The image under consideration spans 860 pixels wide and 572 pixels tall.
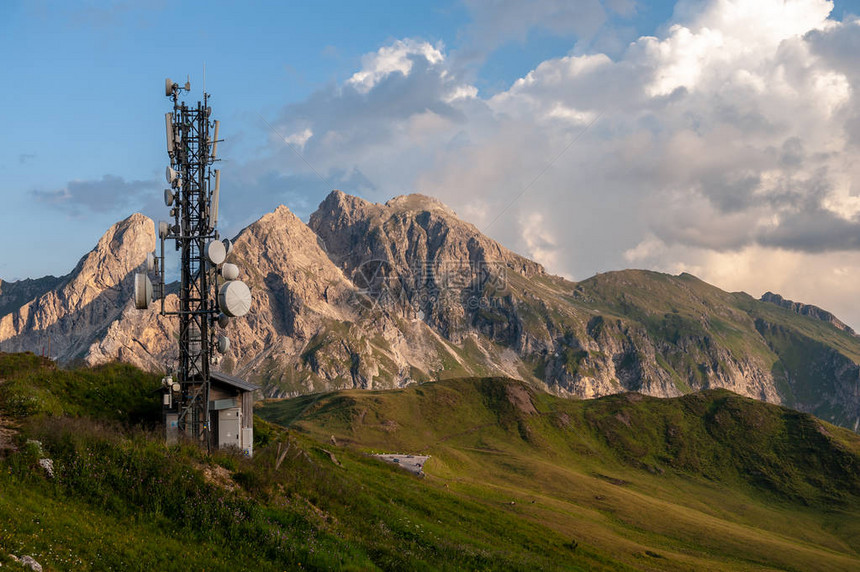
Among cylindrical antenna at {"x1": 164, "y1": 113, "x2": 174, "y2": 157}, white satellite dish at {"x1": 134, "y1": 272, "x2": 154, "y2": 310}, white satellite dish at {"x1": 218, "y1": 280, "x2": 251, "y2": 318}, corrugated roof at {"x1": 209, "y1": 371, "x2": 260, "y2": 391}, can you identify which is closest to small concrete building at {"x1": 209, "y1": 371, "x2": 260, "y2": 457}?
corrugated roof at {"x1": 209, "y1": 371, "x2": 260, "y2": 391}

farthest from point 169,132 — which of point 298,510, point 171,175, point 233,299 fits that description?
point 298,510

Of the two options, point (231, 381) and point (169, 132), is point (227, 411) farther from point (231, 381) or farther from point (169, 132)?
point (169, 132)

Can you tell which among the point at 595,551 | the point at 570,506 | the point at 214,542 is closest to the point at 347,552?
the point at 214,542

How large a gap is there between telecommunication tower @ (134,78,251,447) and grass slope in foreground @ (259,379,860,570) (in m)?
28.8

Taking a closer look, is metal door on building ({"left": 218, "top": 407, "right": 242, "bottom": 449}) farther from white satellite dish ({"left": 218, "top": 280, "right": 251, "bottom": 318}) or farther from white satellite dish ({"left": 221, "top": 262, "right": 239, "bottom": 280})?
white satellite dish ({"left": 221, "top": 262, "right": 239, "bottom": 280})

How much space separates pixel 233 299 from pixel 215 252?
3448 mm

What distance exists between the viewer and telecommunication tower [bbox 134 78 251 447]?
117 ft

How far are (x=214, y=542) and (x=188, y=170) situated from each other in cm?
2542

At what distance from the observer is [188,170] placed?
1526 inches

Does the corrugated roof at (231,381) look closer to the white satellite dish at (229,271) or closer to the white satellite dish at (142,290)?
the white satellite dish at (142,290)

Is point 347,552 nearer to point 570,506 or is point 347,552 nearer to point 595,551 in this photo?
point 595,551

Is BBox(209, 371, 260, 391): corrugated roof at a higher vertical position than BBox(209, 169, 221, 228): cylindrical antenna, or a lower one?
lower

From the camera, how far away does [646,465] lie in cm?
16625

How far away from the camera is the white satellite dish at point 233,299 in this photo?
115 feet
